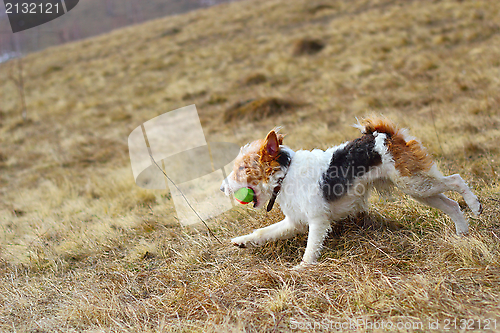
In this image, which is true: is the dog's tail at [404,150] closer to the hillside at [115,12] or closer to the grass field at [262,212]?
the grass field at [262,212]

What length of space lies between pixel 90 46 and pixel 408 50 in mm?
21211

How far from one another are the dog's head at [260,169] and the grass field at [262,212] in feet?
2.43

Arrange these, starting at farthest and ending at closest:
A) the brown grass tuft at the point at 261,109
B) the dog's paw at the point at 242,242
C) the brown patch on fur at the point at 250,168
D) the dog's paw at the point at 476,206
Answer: the brown grass tuft at the point at 261,109
the dog's paw at the point at 242,242
the brown patch on fur at the point at 250,168
the dog's paw at the point at 476,206

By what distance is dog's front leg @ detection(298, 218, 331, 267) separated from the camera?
9.84 ft

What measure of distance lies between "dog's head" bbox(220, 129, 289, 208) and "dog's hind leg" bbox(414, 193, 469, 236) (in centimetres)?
130

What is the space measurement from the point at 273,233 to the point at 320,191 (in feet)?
2.23

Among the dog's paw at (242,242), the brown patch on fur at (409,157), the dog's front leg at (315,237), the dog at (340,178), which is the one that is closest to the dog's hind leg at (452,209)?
the dog at (340,178)

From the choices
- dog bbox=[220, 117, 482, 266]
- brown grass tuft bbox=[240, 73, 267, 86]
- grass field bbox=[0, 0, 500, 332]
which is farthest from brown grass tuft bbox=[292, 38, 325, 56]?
dog bbox=[220, 117, 482, 266]

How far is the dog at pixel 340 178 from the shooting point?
9.54 ft

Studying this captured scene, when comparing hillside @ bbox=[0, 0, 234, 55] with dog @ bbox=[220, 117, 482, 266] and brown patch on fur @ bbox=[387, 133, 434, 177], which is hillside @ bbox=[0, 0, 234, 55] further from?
brown patch on fur @ bbox=[387, 133, 434, 177]

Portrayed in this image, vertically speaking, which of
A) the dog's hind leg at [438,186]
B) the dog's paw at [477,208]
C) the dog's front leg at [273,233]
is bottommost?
the dog's front leg at [273,233]

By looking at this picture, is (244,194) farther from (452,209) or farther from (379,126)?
(452,209)

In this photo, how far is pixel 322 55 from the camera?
15.1 meters

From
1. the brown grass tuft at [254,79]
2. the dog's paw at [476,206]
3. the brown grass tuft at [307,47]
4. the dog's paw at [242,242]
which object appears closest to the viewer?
the dog's paw at [476,206]
